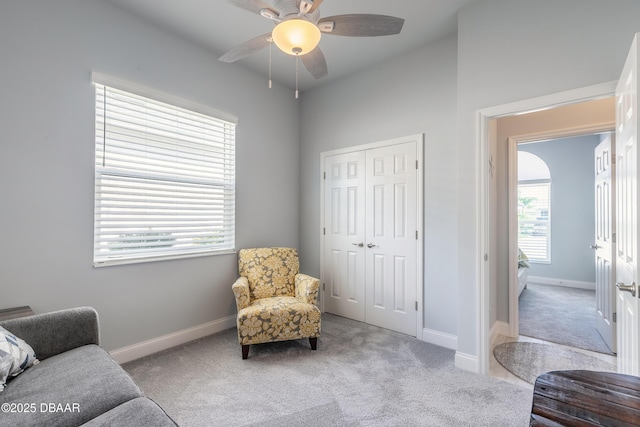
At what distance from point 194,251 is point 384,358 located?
6.78ft

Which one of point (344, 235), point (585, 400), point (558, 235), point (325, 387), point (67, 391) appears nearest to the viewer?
point (585, 400)

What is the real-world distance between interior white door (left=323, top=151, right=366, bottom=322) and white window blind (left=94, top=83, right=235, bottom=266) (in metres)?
1.21

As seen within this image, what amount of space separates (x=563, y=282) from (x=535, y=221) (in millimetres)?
1202

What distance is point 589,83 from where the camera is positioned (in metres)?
1.88

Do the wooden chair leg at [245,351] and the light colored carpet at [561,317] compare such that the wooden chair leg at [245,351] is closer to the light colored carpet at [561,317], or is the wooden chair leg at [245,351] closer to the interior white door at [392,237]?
the interior white door at [392,237]

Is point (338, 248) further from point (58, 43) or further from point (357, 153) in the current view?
point (58, 43)

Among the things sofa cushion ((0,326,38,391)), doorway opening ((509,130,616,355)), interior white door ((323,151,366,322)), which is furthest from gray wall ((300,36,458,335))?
sofa cushion ((0,326,38,391))

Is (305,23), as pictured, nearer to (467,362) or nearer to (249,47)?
(249,47)

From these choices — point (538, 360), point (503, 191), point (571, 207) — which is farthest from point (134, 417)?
point (571, 207)

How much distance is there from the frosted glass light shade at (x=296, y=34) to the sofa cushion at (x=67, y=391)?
6.26 ft

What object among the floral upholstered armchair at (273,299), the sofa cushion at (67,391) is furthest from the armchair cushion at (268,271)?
the sofa cushion at (67,391)

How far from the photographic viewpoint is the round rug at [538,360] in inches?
93.0

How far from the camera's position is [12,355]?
4.48ft

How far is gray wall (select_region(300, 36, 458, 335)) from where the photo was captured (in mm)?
2793
